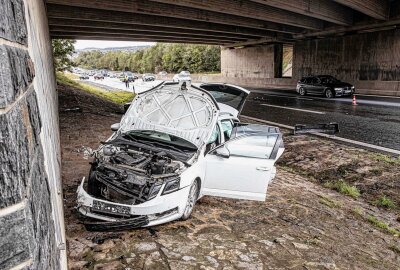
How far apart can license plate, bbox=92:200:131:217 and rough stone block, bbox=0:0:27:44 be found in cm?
329

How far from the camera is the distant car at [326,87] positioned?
2105 centimetres

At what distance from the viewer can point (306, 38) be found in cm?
2839

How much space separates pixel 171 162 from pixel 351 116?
11643mm

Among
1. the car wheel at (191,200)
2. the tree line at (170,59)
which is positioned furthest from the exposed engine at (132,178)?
the tree line at (170,59)

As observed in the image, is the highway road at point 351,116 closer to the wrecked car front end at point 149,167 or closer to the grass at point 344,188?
the grass at point 344,188

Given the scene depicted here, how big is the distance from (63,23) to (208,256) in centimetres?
1660

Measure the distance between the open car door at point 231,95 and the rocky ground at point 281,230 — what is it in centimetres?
210

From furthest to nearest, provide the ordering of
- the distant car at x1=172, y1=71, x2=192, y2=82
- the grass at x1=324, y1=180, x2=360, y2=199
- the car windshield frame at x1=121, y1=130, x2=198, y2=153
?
the grass at x1=324, y1=180, x2=360, y2=199
the distant car at x1=172, y1=71, x2=192, y2=82
the car windshield frame at x1=121, y1=130, x2=198, y2=153

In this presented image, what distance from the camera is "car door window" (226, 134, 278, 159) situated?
217 inches

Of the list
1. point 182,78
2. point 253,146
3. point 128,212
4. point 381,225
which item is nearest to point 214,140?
point 253,146

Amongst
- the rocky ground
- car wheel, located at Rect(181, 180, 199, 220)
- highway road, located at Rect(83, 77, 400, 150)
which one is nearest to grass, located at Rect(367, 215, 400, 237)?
the rocky ground

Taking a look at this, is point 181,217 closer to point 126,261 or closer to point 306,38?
point 126,261

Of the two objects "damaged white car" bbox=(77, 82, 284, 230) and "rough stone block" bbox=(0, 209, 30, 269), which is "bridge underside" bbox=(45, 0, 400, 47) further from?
"rough stone block" bbox=(0, 209, 30, 269)

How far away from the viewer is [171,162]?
15.7 ft
